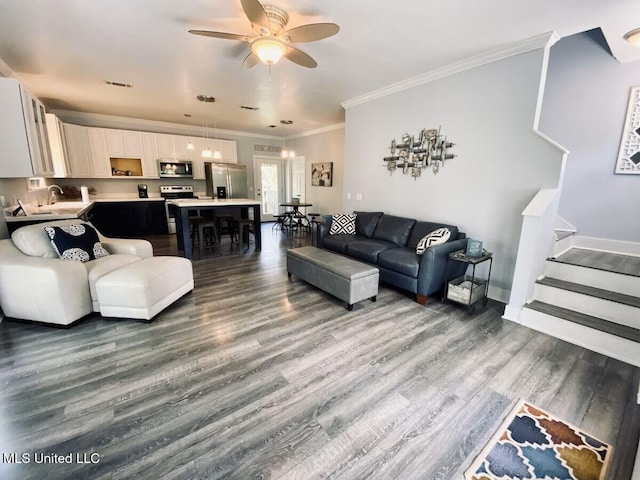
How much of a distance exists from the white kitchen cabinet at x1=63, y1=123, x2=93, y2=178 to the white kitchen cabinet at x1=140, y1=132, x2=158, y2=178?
1.02 m

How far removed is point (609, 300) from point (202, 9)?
4.49 metres

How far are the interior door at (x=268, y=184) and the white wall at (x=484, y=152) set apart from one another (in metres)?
5.10

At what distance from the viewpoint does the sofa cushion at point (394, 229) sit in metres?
3.95

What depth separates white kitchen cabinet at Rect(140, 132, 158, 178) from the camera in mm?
6551

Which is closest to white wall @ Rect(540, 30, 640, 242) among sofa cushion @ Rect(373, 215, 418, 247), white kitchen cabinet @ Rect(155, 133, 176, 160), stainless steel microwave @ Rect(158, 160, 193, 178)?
sofa cushion @ Rect(373, 215, 418, 247)

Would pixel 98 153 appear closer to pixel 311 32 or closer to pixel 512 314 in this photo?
pixel 311 32

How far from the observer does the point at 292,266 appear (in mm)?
3752

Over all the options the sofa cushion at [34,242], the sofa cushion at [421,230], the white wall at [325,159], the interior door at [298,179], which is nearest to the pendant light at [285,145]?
the white wall at [325,159]

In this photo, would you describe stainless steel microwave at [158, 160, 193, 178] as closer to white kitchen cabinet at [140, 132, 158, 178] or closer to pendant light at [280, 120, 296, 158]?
white kitchen cabinet at [140, 132, 158, 178]

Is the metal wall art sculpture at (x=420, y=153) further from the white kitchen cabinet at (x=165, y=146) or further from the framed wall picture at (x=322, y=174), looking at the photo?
the white kitchen cabinet at (x=165, y=146)

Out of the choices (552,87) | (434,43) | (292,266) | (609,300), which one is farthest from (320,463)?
(552,87)

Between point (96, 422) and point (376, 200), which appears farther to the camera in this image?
point (376, 200)

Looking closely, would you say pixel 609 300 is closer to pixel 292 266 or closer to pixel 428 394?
pixel 428 394

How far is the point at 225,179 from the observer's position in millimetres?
7297
